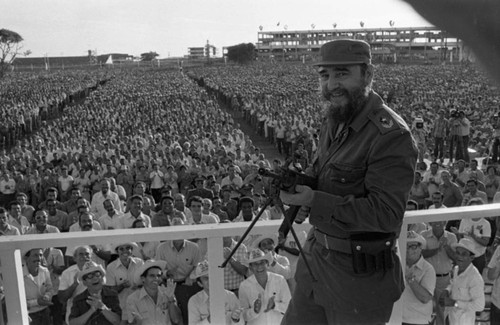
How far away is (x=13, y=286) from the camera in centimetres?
224

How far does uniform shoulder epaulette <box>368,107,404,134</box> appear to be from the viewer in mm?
1669

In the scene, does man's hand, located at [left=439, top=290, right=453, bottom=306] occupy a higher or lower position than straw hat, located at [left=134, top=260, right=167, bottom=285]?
lower

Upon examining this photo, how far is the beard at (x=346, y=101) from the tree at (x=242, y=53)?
9993 cm

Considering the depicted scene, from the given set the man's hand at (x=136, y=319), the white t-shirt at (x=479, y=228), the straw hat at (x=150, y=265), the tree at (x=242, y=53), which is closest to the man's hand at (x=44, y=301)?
the man's hand at (x=136, y=319)

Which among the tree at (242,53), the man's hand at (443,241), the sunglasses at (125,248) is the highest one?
the tree at (242,53)

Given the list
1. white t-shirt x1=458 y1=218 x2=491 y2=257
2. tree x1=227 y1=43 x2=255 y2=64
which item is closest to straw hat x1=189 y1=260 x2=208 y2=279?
white t-shirt x1=458 y1=218 x2=491 y2=257

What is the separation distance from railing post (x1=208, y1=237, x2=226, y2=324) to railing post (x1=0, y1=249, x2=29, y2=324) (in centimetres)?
76

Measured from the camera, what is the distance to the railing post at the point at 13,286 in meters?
2.20

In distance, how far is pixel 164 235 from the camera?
86.8 inches

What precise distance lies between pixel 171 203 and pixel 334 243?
5.58 metres

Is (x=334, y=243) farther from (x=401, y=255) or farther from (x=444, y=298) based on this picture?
(x=444, y=298)

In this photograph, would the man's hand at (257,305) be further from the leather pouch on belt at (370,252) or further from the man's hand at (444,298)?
the leather pouch on belt at (370,252)

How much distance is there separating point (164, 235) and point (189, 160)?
10.4 meters

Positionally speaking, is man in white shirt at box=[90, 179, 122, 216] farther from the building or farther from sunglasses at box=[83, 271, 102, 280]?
the building
